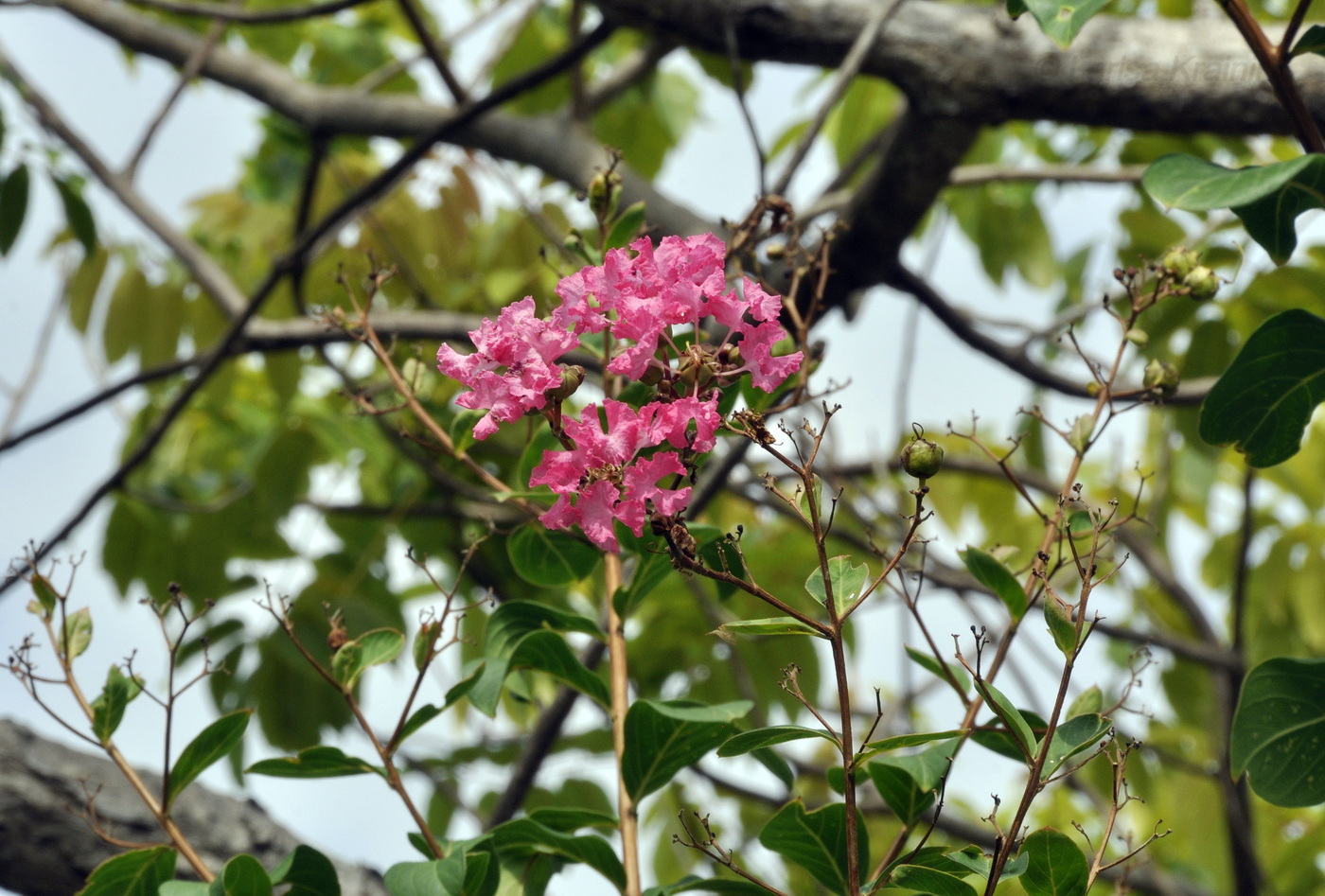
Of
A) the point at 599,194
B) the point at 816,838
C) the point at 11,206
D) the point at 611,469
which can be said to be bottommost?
the point at 816,838

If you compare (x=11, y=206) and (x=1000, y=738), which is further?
(x=11, y=206)

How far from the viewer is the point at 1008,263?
207cm

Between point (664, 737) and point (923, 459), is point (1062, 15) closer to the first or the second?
point (923, 459)

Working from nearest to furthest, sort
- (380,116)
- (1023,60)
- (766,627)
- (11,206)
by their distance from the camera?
(766,627) → (1023,60) → (11,206) → (380,116)

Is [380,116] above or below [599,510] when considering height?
above

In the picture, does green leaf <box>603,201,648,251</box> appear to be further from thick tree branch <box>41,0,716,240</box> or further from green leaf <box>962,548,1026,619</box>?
thick tree branch <box>41,0,716,240</box>

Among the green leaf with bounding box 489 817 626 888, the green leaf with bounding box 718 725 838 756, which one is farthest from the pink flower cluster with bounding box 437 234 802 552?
the green leaf with bounding box 489 817 626 888

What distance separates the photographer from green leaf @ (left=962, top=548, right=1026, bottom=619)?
63 cm

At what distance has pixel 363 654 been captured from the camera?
2.21 ft

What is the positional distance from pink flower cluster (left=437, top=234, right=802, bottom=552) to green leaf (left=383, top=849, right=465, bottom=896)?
19cm

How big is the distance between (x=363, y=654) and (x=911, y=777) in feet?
1.10

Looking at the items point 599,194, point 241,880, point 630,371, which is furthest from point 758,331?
point 241,880

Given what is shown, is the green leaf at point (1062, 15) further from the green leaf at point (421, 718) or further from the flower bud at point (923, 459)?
the green leaf at point (421, 718)

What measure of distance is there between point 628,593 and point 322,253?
4.71 feet
